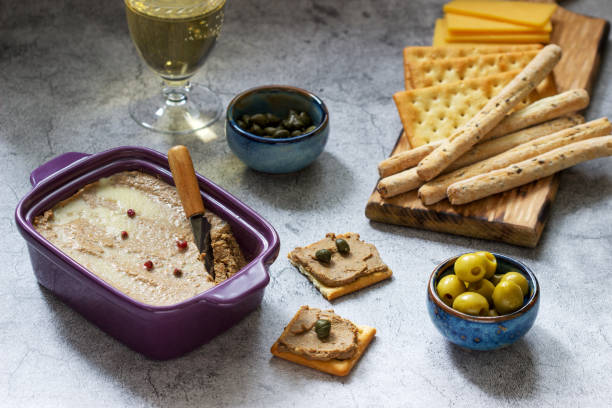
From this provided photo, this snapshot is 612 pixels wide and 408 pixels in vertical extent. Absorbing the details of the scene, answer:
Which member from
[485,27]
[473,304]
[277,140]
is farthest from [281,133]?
[485,27]

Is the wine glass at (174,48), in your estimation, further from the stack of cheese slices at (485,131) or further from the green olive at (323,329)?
the green olive at (323,329)

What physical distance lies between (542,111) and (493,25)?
19.7 inches

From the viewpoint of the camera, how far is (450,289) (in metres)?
1.38

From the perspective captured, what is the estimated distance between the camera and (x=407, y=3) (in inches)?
101

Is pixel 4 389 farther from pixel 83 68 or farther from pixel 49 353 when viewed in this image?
pixel 83 68

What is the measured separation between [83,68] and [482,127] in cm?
113

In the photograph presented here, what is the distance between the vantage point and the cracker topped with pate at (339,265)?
5.10 feet

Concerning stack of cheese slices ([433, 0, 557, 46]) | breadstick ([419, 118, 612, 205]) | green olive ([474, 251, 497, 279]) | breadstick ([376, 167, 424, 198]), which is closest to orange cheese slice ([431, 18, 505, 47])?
stack of cheese slices ([433, 0, 557, 46])

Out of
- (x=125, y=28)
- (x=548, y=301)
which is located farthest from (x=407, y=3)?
(x=548, y=301)

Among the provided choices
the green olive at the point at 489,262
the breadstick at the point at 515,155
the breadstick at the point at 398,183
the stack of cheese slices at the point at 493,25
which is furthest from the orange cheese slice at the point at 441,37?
the green olive at the point at 489,262

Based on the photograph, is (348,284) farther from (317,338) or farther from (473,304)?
(473,304)

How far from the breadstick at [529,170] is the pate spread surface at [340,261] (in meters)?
0.23

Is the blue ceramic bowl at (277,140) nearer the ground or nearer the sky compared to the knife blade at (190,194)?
nearer the ground

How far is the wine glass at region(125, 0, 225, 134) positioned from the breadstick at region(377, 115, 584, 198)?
1.79 feet
